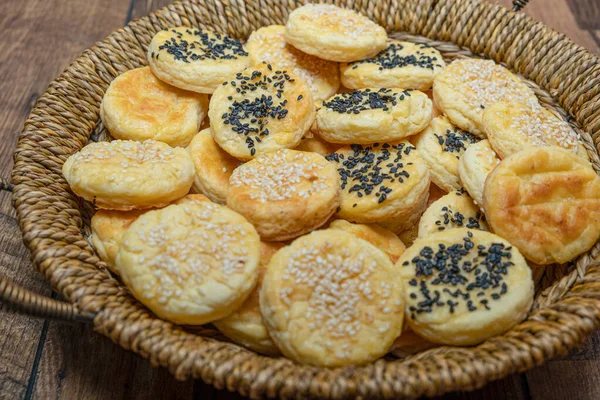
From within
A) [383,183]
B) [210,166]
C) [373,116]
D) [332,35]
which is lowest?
[210,166]

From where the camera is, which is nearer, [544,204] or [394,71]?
[544,204]

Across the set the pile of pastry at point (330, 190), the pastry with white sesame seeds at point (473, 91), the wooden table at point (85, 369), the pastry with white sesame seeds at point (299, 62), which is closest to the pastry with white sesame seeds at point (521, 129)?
the pile of pastry at point (330, 190)

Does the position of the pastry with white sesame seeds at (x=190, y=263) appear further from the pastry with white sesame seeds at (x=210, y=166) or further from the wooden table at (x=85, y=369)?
the wooden table at (x=85, y=369)

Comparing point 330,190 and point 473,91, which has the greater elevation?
point 473,91

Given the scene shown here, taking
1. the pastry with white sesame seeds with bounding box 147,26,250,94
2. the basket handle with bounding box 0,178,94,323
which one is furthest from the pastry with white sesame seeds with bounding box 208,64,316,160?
the basket handle with bounding box 0,178,94,323

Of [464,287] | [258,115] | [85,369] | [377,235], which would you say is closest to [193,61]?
[258,115]

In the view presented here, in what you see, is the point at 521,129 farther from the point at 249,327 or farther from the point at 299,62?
the point at 249,327

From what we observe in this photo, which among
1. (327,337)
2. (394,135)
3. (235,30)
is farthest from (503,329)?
(235,30)
